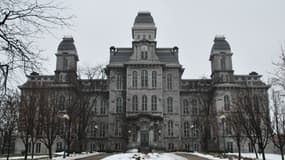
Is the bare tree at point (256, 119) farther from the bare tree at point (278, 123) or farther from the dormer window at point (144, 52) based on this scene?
the dormer window at point (144, 52)

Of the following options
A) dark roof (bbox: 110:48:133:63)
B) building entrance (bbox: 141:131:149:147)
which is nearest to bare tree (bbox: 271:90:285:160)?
building entrance (bbox: 141:131:149:147)

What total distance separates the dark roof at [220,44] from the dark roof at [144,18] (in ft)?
45.7

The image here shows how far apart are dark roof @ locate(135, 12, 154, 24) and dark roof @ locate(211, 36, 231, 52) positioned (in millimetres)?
13926

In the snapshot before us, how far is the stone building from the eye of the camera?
57.2 meters

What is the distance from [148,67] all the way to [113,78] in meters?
7.18

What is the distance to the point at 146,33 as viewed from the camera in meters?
65.8

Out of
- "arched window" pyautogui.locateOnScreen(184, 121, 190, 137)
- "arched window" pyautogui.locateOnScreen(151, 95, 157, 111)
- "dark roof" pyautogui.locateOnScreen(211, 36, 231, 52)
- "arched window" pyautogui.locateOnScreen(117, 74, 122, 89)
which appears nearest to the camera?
"arched window" pyautogui.locateOnScreen(151, 95, 157, 111)

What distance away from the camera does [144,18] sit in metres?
67.2

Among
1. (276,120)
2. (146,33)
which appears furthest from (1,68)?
(146,33)

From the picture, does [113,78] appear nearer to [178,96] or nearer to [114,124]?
[114,124]

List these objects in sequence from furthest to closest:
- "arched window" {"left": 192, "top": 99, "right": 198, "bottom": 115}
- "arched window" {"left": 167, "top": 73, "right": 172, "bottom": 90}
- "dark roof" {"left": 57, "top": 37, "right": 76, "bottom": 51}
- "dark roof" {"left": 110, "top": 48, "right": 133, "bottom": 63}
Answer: "dark roof" {"left": 57, "top": 37, "right": 76, "bottom": 51}, "arched window" {"left": 192, "top": 99, "right": 198, "bottom": 115}, "dark roof" {"left": 110, "top": 48, "right": 133, "bottom": 63}, "arched window" {"left": 167, "top": 73, "right": 172, "bottom": 90}

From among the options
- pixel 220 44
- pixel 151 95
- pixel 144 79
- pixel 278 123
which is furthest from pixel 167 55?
pixel 278 123

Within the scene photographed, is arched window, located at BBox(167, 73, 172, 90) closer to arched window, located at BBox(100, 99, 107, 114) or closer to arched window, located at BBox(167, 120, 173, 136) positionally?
arched window, located at BBox(167, 120, 173, 136)

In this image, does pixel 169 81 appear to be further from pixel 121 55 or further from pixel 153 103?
pixel 121 55
